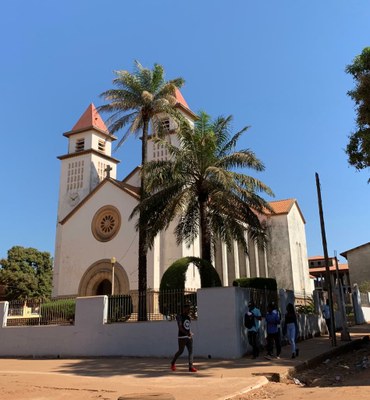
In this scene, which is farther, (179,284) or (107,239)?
(107,239)

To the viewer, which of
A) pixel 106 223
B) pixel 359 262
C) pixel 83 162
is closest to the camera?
pixel 106 223

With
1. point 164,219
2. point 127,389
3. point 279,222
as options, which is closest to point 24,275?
point 279,222

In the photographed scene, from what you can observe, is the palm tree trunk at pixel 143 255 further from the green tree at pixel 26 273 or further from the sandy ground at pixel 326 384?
the green tree at pixel 26 273

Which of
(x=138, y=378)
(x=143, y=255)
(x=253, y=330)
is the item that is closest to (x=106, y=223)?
(x=143, y=255)

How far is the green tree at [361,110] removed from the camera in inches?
550

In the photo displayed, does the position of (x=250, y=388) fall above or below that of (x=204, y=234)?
below

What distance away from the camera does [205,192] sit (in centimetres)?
1811

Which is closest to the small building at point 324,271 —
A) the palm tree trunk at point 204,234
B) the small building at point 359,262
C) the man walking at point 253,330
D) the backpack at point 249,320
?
the small building at point 359,262

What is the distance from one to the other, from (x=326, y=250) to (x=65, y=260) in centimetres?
2146

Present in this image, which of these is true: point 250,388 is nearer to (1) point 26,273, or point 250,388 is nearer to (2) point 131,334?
(2) point 131,334

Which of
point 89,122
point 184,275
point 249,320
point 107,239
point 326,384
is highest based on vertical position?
point 89,122

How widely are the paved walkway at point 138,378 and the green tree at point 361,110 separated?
22.2 feet

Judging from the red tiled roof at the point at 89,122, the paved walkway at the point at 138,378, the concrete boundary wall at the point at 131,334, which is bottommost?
the paved walkway at the point at 138,378

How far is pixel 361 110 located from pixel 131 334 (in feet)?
37.0
